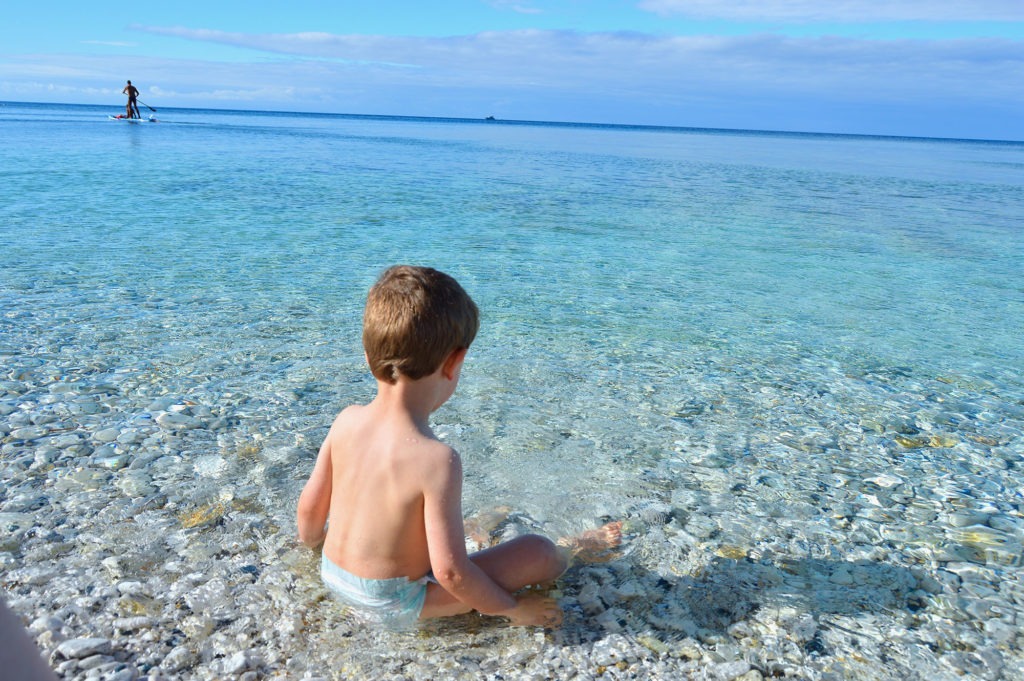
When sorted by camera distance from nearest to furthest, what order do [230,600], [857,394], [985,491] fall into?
[230,600], [985,491], [857,394]

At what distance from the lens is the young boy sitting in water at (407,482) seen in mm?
2580

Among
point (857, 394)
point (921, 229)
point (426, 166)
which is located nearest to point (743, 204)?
point (921, 229)

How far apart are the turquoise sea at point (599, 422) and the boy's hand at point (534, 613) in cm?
7

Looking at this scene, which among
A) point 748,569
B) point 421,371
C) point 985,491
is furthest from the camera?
point 985,491

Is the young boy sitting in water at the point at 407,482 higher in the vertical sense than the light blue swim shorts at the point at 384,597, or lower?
higher

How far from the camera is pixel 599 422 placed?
493 cm

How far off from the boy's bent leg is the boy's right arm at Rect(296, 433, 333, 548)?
584 mm

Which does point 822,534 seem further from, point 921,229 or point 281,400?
point 921,229

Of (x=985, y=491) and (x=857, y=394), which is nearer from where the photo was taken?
(x=985, y=491)

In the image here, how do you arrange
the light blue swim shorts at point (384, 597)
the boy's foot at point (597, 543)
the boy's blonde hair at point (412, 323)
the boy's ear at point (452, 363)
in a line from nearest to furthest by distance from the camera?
Result: the boy's blonde hair at point (412, 323) < the boy's ear at point (452, 363) < the light blue swim shorts at point (384, 597) < the boy's foot at point (597, 543)

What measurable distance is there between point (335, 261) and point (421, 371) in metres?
7.13

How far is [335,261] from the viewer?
943 centimetres

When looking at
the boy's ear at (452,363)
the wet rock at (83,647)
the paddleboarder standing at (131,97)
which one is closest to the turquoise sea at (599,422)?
the wet rock at (83,647)

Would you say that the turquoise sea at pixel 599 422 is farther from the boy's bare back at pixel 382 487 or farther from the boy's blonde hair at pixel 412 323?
the boy's blonde hair at pixel 412 323
